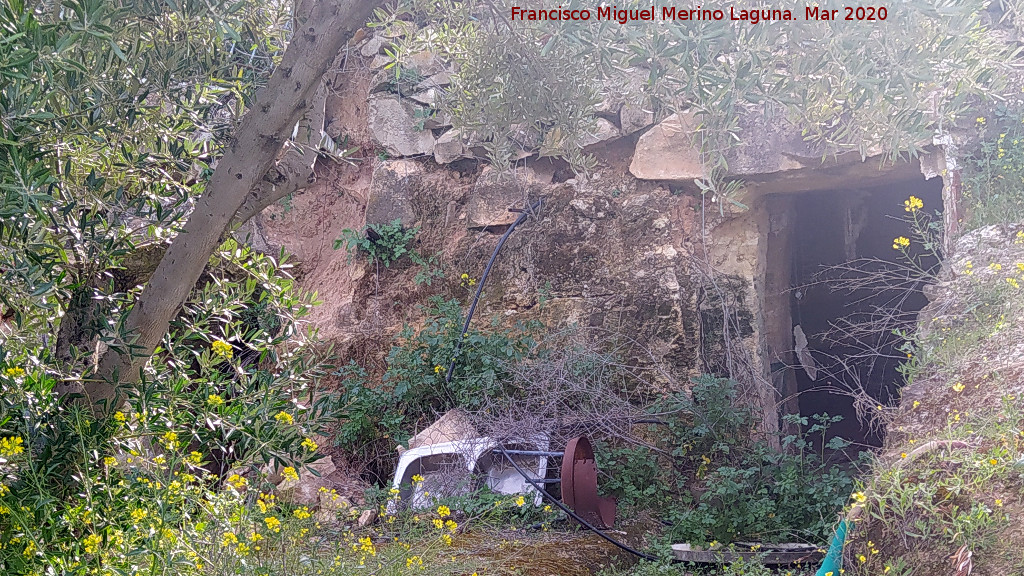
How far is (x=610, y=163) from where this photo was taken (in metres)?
6.75

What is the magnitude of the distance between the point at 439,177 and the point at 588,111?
3768 millimetres

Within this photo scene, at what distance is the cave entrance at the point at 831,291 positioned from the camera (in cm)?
680

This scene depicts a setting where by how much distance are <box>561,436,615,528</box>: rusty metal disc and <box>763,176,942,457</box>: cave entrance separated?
2.71 meters

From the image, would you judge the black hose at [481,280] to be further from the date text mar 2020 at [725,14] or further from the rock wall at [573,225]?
the date text mar 2020 at [725,14]

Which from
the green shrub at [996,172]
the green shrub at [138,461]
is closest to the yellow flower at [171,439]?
the green shrub at [138,461]

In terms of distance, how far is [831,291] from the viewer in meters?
7.77

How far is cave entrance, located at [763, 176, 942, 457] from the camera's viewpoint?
680 centimetres

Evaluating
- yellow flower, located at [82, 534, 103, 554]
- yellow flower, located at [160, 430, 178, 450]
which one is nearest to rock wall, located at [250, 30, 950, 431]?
yellow flower, located at [160, 430, 178, 450]

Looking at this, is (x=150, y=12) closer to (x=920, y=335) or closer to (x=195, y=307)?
(x=195, y=307)

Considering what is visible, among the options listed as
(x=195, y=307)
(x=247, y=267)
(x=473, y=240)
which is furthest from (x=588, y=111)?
(x=473, y=240)

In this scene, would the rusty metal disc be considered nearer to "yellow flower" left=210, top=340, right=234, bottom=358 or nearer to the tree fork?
"yellow flower" left=210, top=340, right=234, bottom=358

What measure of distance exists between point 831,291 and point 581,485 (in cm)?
460

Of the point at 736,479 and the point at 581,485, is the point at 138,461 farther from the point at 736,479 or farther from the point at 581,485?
the point at 736,479

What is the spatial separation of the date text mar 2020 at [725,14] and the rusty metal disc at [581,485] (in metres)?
2.70
